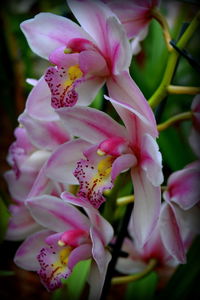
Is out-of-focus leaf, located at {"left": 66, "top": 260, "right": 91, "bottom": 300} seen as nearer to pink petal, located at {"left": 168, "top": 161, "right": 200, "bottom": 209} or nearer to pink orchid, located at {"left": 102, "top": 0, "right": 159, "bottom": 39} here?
pink petal, located at {"left": 168, "top": 161, "right": 200, "bottom": 209}

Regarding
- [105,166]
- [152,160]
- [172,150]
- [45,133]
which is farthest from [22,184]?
[172,150]

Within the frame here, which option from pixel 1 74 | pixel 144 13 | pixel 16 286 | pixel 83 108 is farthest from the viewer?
pixel 1 74

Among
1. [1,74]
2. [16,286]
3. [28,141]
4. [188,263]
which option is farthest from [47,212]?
[1,74]

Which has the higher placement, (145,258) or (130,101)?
(130,101)

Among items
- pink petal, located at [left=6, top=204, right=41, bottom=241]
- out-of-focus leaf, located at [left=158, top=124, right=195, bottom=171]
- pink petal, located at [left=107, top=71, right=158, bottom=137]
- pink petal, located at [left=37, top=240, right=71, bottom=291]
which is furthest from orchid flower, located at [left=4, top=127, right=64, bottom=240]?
out-of-focus leaf, located at [left=158, top=124, right=195, bottom=171]

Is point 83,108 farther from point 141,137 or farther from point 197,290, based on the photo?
point 197,290

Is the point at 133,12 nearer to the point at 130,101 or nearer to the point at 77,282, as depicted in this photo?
the point at 130,101
